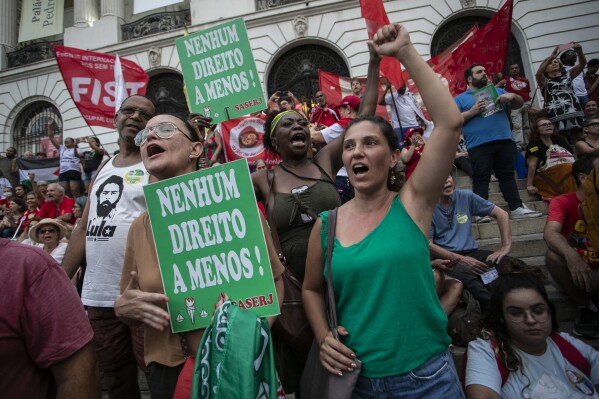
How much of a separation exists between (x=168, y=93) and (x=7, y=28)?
390 inches

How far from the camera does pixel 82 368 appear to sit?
130 centimetres

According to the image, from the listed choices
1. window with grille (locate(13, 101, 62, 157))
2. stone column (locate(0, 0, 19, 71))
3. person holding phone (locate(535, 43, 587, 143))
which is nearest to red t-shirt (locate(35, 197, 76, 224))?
person holding phone (locate(535, 43, 587, 143))

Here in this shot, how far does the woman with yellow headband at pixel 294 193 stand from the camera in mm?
2076

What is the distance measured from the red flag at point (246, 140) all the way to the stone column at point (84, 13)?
15.5 metres

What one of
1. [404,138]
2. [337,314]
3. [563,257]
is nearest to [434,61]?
[404,138]

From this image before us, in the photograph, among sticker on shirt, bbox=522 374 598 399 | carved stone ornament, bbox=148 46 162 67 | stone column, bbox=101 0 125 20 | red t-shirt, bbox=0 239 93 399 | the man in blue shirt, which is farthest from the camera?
stone column, bbox=101 0 125 20

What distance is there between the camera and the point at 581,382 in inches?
82.0

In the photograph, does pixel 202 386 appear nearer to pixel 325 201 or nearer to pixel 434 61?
pixel 325 201

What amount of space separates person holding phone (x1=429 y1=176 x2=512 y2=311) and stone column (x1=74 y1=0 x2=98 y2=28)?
18438mm

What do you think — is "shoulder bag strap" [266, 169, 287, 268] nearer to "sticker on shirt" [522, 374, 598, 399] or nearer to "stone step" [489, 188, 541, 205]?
"sticker on shirt" [522, 374, 598, 399]

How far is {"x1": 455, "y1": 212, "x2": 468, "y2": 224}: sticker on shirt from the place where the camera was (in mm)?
3875

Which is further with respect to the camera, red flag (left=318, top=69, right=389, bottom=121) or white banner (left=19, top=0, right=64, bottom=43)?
white banner (left=19, top=0, right=64, bottom=43)

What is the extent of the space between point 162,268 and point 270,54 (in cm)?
1407

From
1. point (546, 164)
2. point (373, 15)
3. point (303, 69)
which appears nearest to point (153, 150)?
point (373, 15)
